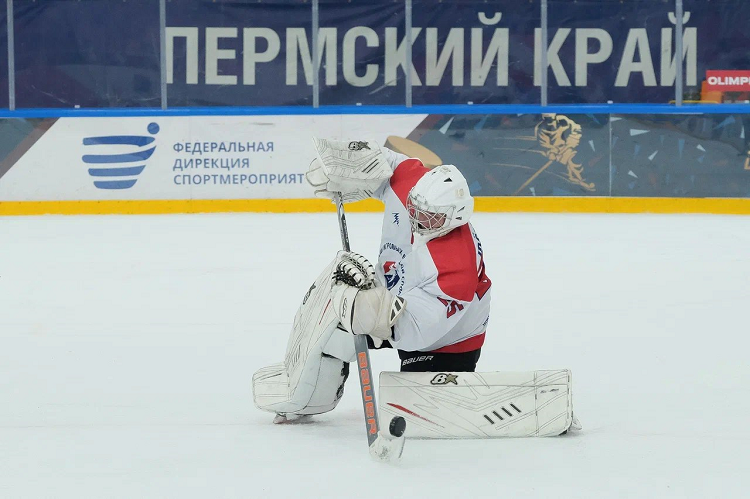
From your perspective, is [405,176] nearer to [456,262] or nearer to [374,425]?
[456,262]

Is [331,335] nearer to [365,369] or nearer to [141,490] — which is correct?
[365,369]

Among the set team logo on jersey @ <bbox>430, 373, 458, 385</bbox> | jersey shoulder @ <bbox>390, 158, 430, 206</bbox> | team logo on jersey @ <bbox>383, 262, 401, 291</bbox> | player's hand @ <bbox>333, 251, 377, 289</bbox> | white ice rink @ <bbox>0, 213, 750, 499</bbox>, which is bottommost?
white ice rink @ <bbox>0, 213, 750, 499</bbox>

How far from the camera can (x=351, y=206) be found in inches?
354

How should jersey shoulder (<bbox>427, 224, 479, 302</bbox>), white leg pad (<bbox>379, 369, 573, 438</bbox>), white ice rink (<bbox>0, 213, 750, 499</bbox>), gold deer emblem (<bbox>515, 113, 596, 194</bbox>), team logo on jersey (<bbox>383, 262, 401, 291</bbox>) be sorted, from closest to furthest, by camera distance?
white ice rink (<bbox>0, 213, 750, 499</bbox>) → jersey shoulder (<bbox>427, 224, 479, 302</bbox>) → white leg pad (<bbox>379, 369, 573, 438</bbox>) → team logo on jersey (<bbox>383, 262, 401, 291</bbox>) → gold deer emblem (<bbox>515, 113, 596, 194</bbox>)

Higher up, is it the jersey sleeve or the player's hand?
the jersey sleeve

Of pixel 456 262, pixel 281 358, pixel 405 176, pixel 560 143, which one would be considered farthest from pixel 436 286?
pixel 560 143

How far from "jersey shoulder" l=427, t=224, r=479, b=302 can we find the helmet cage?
0.03m

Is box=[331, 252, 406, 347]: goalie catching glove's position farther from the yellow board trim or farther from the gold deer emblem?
the gold deer emblem

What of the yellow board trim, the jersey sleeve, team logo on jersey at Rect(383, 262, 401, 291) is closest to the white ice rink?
team logo on jersey at Rect(383, 262, 401, 291)

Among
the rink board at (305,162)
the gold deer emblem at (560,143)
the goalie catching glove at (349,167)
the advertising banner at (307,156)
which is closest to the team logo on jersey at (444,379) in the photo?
the goalie catching glove at (349,167)

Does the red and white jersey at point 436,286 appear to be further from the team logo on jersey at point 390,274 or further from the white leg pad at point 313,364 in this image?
the white leg pad at point 313,364

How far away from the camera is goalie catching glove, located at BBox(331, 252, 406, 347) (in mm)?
2691

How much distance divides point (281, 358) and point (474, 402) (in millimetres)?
1212

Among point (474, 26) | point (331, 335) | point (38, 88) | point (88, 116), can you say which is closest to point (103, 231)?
point (88, 116)
